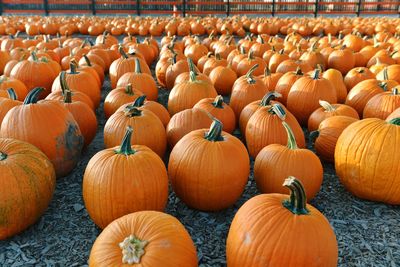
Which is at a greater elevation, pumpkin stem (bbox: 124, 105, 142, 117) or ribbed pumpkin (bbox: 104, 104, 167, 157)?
pumpkin stem (bbox: 124, 105, 142, 117)

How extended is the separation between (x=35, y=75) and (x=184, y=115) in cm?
294

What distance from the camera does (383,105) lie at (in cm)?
415

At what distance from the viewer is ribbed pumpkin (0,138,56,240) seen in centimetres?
261

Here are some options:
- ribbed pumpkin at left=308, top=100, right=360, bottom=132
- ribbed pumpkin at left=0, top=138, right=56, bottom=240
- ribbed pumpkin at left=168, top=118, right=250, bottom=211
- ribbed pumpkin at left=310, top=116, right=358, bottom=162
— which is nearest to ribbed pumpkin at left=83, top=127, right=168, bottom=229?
ribbed pumpkin at left=168, top=118, right=250, bottom=211

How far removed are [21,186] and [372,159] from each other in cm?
279

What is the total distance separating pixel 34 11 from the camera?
22.7 m

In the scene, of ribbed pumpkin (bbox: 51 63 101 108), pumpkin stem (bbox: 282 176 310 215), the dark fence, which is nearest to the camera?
pumpkin stem (bbox: 282 176 310 215)

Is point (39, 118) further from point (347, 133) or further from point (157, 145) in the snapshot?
point (347, 133)

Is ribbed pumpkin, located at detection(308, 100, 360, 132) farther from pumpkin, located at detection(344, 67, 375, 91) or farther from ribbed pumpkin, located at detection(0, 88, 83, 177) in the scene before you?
ribbed pumpkin, located at detection(0, 88, 83, 177)

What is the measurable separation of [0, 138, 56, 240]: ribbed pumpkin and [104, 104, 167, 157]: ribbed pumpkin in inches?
29.9

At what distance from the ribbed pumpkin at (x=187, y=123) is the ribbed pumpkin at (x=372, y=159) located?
1309 millimetres

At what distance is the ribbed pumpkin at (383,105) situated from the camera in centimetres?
408

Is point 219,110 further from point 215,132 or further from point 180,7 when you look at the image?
point 180,7

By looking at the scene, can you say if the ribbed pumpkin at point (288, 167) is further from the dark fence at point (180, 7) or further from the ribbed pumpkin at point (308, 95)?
the dark fence at point (180, 7)
